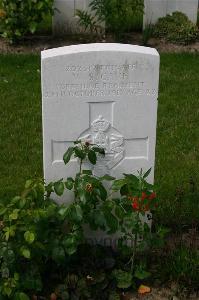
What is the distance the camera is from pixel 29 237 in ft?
11.9

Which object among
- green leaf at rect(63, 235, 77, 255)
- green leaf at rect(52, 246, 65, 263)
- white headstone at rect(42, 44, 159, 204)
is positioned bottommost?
green leaf at rect(52, 246, 65, 263)

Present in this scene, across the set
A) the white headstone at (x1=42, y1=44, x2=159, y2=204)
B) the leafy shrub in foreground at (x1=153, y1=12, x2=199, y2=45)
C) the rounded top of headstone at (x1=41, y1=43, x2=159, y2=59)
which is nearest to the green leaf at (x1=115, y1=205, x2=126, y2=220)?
the white headstone at (x1=42, y1=44, x2=159, y2=204)

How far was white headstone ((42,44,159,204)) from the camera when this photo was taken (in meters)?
3.85

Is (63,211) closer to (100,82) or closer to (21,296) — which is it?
(21,296)

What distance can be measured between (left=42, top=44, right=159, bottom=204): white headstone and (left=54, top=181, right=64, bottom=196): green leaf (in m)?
0.22

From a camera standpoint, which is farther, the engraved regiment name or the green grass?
the green grass

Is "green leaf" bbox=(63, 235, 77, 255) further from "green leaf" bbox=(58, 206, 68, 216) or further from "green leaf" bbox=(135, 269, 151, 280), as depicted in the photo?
"green leaf" bbox=(135, 269, 151, 280)

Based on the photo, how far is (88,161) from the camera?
4.06m

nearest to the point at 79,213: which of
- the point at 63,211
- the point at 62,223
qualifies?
the point at 63,211

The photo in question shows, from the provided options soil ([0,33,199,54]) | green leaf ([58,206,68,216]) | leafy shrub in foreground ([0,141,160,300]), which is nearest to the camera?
leafy shrub in foreground ([0,141,160,300])

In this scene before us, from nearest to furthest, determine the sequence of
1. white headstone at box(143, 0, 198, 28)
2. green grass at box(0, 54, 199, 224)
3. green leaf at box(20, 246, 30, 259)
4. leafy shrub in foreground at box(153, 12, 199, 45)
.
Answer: green leaf at box(20, 246, 30, 259), green grass at box(0, 54, 199, 224), leafy shrub in foreground at box(153, 12, 199, 45), white headstone at box(143, 0, 198, 28)

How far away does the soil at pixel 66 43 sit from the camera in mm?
8211

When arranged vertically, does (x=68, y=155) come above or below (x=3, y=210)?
above

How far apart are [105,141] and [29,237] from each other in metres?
0.79
